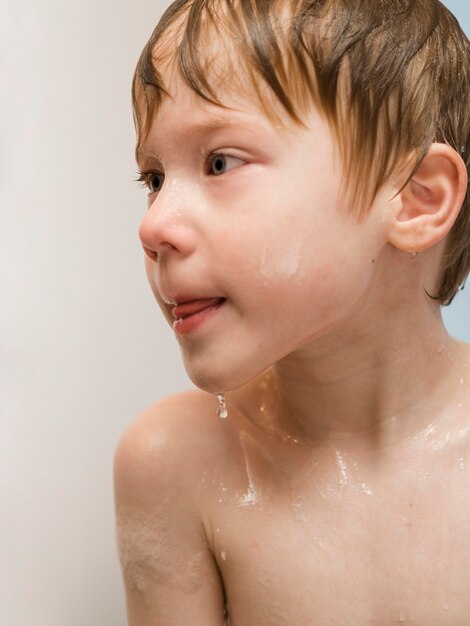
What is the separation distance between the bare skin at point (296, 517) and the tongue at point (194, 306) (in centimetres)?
17

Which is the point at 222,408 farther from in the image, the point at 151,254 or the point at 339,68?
the point at 339,68

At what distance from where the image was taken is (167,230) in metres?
0.81

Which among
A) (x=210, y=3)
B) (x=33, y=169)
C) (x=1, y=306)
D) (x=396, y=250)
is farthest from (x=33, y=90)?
(x=396, y=250)

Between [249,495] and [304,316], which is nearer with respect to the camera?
[304,316]

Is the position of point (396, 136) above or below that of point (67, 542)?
above

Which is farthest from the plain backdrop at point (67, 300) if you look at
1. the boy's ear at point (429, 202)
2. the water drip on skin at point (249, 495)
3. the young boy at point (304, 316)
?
the boy's ear at point (429, 202)

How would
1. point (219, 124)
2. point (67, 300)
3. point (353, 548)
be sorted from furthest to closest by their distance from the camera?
point (67, 300) → point (353, 548) → point (219, 124)

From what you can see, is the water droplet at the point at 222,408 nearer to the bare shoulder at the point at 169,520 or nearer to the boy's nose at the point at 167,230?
the bare shoulder at the point at 169,520

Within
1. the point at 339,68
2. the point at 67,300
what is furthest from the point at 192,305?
the point at 67,300

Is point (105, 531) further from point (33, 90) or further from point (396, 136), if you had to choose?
point (396, 136)

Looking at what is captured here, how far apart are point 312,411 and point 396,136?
0.26 meters

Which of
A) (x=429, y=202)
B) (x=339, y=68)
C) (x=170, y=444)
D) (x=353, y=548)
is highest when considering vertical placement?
(x=339, y=68)

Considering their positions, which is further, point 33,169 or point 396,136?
point 33,169

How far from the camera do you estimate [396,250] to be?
2.93ft
